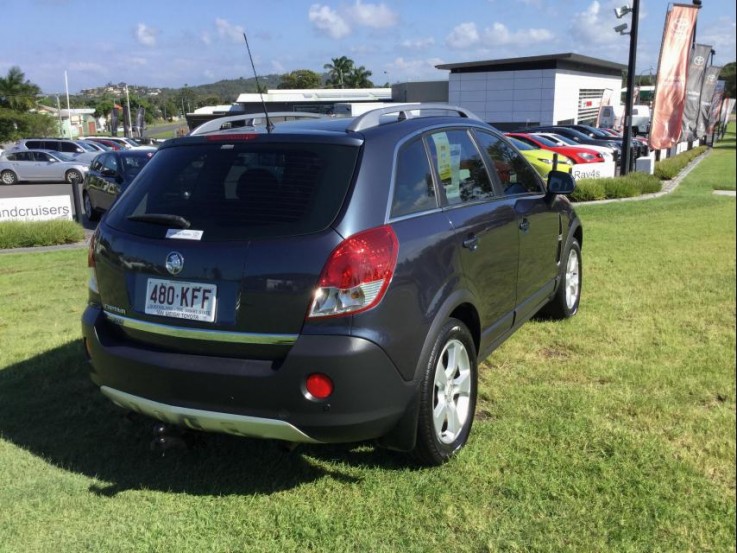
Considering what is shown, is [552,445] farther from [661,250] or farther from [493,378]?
[661,250]

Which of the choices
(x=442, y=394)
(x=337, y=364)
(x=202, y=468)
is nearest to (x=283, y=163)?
(x=337, y=364)

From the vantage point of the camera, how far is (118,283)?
3244 mm

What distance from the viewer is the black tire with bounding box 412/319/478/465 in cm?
315

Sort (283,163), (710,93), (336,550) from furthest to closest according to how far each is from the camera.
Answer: (710,93)
(283,163)
(336,550)

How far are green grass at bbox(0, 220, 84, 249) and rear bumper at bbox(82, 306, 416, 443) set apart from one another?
9.83 metres

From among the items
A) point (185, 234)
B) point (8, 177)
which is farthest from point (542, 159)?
point (8, 177)

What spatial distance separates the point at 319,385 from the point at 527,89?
59103 mm

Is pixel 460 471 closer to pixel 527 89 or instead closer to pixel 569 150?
pixel 569 150

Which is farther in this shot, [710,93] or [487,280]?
[710,93]

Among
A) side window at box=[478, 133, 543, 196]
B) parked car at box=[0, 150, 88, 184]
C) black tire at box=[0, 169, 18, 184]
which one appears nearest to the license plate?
side window at box=[478, 133, 543, 196]

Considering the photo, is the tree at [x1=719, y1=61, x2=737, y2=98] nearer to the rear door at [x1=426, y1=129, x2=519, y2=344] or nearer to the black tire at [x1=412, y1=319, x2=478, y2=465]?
the rear door at [x1=426, y1=129, x2=519, y2=344]

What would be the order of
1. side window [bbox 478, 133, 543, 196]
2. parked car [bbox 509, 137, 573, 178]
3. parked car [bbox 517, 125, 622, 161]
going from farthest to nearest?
parked car [bbox 517, 125, 622, 161] < parked car [bbox 509, 137, 573, 178] < side window [bbox 478, 133, 543, 196]

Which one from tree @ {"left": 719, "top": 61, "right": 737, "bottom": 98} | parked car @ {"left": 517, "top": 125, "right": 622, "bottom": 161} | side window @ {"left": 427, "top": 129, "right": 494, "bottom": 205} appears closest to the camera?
side window @ {"left": 427, "top": 129, "right": 494, "bottom": 205}

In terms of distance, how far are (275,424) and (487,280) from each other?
1591 mm
